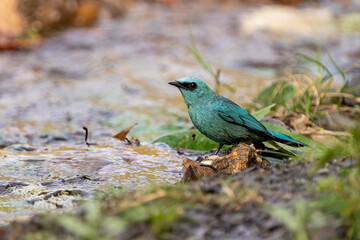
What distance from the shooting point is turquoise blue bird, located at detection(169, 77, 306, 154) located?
149 inches

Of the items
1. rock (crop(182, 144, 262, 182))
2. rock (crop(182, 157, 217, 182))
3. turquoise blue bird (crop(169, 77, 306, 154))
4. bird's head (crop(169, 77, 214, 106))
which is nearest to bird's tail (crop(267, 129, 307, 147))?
turquoise blue bird (crop(169, 77, 306, 154))

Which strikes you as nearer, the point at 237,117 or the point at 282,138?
the point at 237,117

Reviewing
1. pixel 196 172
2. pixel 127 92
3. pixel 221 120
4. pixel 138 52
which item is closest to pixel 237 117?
pixel 221 120

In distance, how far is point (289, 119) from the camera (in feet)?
15.5

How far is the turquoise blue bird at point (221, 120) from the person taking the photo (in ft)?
12.4

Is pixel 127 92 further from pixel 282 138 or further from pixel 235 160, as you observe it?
pixel 235 160

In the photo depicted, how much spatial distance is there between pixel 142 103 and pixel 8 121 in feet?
5.79

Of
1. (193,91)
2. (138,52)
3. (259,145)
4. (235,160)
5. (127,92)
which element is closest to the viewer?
(235,160)

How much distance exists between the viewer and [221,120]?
377 cm

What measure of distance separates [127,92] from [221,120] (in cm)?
411

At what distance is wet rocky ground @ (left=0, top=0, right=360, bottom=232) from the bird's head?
0.57 metres

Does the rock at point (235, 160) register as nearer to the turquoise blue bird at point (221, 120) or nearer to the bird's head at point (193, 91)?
the turquoise blue bird at point (221, 120)

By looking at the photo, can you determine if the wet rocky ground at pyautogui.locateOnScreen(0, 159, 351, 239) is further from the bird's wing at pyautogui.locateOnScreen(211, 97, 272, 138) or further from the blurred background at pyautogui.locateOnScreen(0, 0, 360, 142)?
the blurred background at pyautogui.locateOnScreen(0, 0, 360, 142)

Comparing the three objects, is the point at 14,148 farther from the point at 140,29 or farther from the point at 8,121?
the point at 140,29
